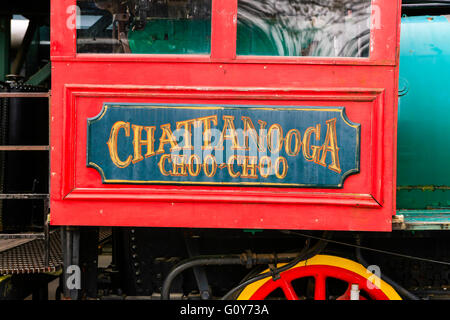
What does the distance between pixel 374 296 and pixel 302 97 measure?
1292mm

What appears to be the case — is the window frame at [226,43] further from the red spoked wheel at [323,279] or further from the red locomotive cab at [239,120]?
the red spoked wheel at [323,279]

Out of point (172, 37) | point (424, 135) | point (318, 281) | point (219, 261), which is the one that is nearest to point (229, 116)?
point (172, 37)

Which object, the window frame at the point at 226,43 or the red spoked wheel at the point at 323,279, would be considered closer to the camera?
the window frame at the point at 226,43

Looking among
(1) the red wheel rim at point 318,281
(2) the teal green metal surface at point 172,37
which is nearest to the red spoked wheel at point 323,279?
(1) the red wheel rim at point 318,281

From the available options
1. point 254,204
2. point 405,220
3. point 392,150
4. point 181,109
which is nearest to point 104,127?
point 181,109

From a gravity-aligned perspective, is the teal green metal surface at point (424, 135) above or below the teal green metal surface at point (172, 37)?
below

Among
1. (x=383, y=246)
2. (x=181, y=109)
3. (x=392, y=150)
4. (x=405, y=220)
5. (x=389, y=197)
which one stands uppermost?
(x=181, y=109)

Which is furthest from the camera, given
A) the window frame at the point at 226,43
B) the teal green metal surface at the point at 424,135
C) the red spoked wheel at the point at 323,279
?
the teal green metal surface at the point at 424,135

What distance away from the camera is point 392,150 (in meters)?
2.00

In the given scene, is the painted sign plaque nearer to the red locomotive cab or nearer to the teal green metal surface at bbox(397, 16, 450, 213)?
the red locomotive cab

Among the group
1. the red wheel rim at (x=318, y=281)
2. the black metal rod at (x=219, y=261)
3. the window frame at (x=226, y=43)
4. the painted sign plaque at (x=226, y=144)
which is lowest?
the red wheel rim at (x=318, y=281)

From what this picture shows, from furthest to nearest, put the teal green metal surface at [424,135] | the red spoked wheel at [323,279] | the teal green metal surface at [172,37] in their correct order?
the teal green metal surface at [424,135] < the red spoked wheel at [323,279] < the teal green metal surface at [172,37]

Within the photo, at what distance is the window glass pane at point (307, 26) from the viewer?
2.02m
